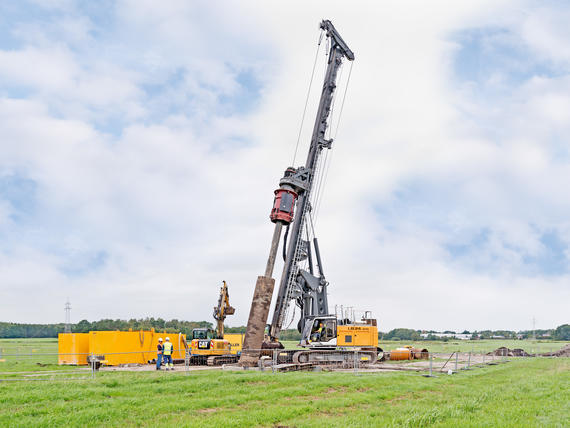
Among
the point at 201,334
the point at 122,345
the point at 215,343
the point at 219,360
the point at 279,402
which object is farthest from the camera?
the point at 201,334

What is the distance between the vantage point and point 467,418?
12.1 m

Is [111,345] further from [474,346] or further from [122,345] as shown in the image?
[474,346]

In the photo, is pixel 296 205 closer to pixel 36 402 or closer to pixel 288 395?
pixel 288 395

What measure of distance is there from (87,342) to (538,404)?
26614 millimetres

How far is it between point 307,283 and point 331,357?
4.36 meters

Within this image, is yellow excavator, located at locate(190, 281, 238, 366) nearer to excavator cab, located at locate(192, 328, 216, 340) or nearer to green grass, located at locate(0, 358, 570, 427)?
excavator cab, located at locate(192, 328, 216, 340)

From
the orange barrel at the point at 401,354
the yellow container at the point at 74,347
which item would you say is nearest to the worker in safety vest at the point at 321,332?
the orange barrel at the point at 401,354

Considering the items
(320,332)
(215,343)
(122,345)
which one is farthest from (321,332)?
(122,345)

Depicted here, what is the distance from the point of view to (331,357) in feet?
95.2

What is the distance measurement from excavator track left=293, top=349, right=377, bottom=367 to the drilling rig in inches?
2.1

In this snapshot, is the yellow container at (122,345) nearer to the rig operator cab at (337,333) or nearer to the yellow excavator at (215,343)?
the yellow excavator at (215,343)

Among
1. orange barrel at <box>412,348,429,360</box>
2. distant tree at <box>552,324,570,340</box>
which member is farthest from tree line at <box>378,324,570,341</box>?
orange barrel at <box>412,348,429,360</box>

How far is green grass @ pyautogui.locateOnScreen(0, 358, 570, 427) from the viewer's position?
11797mm

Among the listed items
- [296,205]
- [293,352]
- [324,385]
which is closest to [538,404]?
[324,385]
